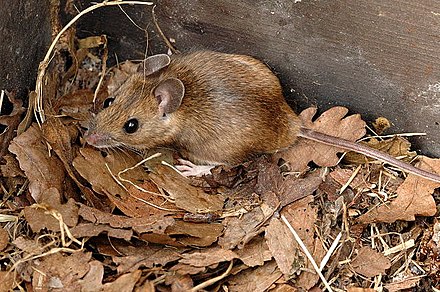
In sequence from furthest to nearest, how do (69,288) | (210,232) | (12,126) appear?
(12,126) < (210,232) < (69,288)

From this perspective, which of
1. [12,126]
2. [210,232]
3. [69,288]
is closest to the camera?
[69,288]

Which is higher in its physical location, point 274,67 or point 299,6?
point 299,6

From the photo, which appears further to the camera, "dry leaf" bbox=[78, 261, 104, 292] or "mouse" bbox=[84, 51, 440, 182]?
"mouse" bbox=[84, 51, 440, 182]

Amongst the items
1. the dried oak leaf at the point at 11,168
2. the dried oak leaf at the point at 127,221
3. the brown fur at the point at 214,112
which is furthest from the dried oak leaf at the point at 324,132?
the dried oak leaf at the point at 11,168

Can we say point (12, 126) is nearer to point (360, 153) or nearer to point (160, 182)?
point (160, 182)

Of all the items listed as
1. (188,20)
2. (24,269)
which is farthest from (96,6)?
(24,269)

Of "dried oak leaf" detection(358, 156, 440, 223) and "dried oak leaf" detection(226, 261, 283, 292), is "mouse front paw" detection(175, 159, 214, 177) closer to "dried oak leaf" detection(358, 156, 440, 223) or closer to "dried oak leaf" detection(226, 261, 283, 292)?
"dried oak leaf" detection(226, 261, 283, 292)

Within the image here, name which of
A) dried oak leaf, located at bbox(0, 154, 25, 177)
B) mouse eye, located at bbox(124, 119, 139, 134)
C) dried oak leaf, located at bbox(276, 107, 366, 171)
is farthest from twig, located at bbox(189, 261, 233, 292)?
dried oak leaf, located at bbox(0, 154, 25, 177)
